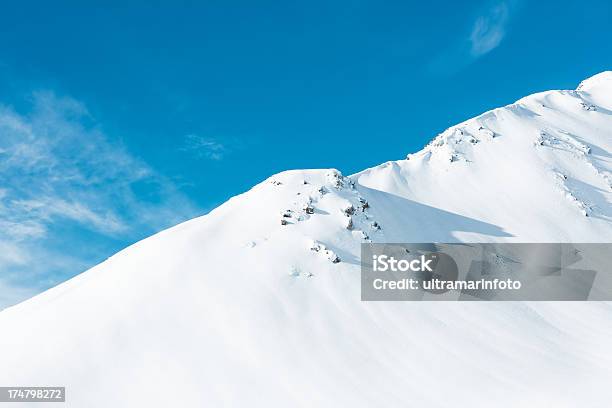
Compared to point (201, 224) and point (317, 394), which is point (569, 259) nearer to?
point (317, 394)

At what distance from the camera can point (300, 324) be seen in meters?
22.2

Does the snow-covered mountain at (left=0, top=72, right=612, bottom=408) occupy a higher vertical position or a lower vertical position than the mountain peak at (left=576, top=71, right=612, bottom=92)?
lower

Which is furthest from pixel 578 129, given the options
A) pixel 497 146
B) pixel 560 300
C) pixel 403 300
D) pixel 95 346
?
pixel 95 346

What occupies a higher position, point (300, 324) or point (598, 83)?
point (598, 83)

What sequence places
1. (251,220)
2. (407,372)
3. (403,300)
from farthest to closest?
(251,220)
(403,300)
(407,372)

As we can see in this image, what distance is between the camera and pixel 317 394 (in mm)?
18281

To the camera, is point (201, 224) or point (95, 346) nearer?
point (95, 346)

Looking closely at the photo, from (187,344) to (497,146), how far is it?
37.3 meters

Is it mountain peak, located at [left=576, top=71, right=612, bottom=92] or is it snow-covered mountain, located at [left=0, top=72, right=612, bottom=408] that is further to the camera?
mountain peak, located at [left=576, top=71, right=612, bottom=92]

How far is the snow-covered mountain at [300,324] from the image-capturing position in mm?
18578

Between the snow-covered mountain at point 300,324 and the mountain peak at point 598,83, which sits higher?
the mountain peak at point 598,83

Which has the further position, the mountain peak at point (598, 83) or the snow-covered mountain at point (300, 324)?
the mountain peak at point (598, 83)

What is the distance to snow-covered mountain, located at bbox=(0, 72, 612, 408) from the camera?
731 inches

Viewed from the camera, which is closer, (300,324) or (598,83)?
(300,324)
